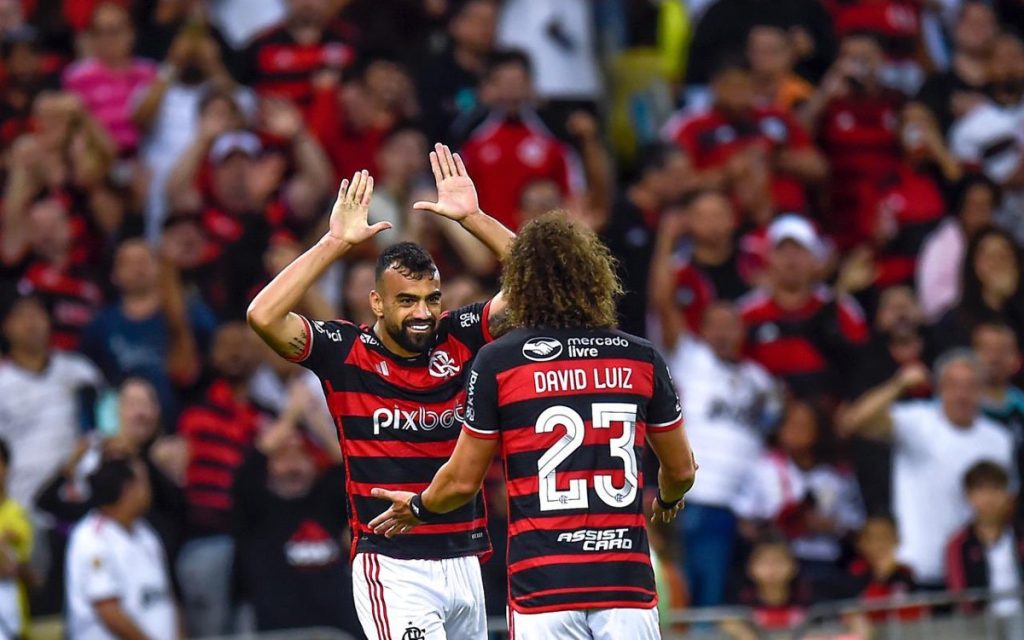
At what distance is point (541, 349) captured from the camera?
24.2 feet

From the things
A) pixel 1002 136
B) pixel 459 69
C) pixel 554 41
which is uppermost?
pixel 554 41

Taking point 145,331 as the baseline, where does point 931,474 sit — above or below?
below

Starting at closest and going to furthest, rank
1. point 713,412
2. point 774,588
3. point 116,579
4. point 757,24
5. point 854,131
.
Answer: point 116,579, point 774,588, point 713,412, point 854,131, point 757,24

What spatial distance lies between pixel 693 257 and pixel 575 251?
736 centimetres

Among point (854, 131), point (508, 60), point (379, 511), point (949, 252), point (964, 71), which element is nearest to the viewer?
point (379, 511)

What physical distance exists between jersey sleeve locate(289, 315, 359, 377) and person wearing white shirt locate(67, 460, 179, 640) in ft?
13.1

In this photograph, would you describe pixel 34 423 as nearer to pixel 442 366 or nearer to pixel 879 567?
pixel 442 366

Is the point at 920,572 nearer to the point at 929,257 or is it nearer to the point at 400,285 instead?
the point at 929,257

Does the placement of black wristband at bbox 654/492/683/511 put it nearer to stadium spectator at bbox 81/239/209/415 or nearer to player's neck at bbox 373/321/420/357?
player's neck at bbox 373/321/420/357

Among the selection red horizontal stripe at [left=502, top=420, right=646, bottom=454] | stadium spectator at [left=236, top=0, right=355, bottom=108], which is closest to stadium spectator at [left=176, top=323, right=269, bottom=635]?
stadium spectator at [left=236, top=0, right=355, bottom=108]

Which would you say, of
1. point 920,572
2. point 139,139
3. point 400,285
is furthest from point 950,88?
point 400,285

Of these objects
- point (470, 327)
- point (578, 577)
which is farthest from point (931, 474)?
point (578, 577)

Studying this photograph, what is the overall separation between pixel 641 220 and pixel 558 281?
7.49m

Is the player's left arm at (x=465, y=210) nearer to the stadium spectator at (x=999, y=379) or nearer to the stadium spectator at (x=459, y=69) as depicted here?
the stadium spectator at (x=999, y=379)
